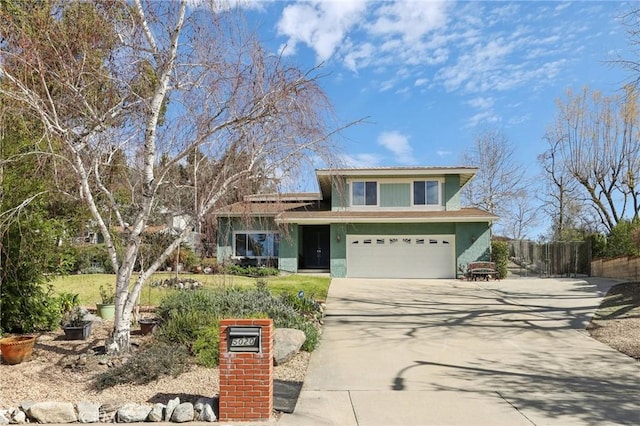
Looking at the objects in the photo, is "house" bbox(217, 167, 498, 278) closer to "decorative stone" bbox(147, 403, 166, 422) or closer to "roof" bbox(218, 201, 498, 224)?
"roof" bbox(218, 201, 498, 224)

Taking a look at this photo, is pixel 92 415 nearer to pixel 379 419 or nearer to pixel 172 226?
pixel 379 419

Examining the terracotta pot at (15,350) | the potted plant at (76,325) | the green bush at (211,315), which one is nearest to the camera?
the terracotta pot at (15,350)

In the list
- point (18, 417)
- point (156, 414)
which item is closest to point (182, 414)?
point (156, 414)

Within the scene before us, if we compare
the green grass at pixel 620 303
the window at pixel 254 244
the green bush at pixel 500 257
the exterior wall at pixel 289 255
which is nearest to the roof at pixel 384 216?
the exterior wall at pixel 289 255

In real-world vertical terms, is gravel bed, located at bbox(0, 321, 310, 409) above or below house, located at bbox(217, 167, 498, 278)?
below

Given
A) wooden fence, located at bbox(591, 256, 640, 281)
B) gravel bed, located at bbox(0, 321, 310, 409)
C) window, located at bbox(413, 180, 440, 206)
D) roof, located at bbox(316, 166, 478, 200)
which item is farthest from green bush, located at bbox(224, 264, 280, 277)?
wooden fence, located at bbox(591, 256, 640, 281)

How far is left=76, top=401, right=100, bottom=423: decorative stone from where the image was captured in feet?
17.5

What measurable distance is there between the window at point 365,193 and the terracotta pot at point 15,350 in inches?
680

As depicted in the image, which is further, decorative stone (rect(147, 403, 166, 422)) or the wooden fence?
the wooden fence

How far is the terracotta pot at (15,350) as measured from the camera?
738cm

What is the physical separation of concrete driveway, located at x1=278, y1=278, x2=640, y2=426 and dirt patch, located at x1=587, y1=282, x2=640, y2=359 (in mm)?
320

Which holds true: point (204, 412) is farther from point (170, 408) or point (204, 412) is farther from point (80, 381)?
point (80, 381)

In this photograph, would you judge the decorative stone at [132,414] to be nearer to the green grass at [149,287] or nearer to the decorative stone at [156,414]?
the decorative stone at [156,414]

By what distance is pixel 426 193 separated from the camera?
23281 millimetres
